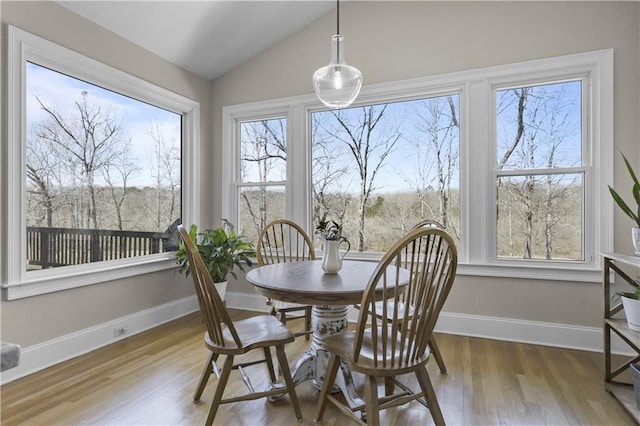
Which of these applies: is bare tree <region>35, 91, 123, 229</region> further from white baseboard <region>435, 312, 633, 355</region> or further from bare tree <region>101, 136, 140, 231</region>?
white baseboard <region>435, 312, 633, 355</region>

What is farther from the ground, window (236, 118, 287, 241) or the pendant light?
the pendant light

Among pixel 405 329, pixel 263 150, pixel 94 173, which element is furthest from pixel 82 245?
pixel 405 329

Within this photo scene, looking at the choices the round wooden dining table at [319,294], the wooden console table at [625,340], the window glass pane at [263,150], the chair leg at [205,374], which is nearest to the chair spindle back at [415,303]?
the round wooden dining table at [319,294]

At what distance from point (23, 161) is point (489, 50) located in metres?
3.75

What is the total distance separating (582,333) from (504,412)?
1.43 meters

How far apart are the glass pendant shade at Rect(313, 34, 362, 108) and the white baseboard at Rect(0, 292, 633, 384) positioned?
216 centimetres

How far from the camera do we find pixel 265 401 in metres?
2.15

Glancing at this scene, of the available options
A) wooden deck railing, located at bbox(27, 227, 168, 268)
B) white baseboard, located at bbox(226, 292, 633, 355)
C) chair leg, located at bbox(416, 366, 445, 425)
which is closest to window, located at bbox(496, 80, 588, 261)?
white baseboard, located at bbox(226, 292, 633, 355)

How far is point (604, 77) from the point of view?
287 centimetres

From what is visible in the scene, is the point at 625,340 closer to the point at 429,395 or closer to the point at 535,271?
the point at 535,271

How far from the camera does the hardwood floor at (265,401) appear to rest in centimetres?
198

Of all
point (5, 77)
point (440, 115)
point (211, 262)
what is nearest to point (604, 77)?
point (440, 115)

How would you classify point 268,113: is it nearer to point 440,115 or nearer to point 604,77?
point 440,115

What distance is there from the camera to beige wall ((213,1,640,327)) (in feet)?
9.34
